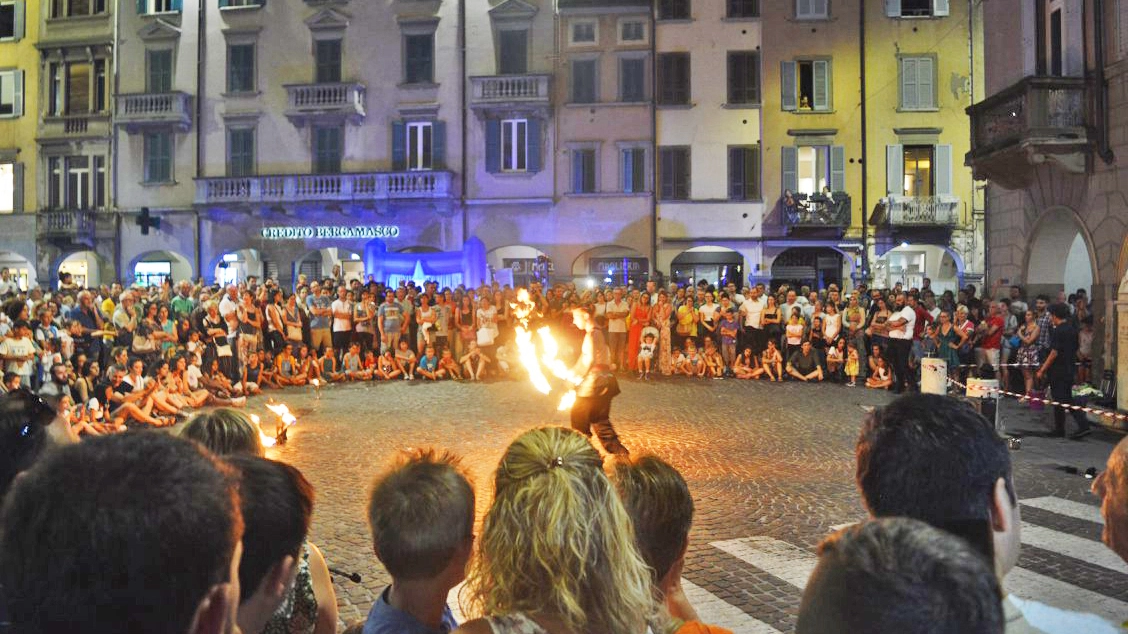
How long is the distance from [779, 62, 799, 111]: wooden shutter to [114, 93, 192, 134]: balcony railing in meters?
22.7

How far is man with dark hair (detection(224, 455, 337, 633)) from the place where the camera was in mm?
2322

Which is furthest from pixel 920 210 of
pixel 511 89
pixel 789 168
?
pixel 511 89

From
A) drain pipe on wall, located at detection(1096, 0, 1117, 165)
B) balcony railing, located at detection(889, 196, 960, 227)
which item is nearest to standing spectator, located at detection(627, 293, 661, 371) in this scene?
drain pipe on wall, located at detection(1096, 0, 1117, 165)

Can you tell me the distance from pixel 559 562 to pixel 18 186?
3849cm

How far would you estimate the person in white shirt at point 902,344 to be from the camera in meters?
16.5

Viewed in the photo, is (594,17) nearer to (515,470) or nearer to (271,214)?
(271,214)

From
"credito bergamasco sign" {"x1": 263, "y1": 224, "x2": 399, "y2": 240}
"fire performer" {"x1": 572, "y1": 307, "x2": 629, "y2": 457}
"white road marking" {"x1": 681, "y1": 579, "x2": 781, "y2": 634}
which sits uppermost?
"credito bergamasco sign" {"x1": 263, "y1": 224, "x2": 399, "y2": 240}

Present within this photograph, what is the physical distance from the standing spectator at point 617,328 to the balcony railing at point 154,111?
70.0 ft

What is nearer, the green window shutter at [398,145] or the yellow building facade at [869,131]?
the yellow building facade at [869,131]

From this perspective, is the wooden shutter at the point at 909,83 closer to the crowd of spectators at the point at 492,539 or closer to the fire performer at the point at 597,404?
the fire performer at the point at 597,404

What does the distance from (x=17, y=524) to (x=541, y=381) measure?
29.5 feet

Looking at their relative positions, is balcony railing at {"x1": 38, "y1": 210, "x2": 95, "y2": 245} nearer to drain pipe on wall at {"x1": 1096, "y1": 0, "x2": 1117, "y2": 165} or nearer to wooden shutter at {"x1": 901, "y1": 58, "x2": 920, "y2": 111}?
wooden shutter at {"x1": 901, "y1": 58, "x2": 920, "y2": 111}

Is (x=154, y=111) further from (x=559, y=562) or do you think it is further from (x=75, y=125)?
(x=559, y=562)

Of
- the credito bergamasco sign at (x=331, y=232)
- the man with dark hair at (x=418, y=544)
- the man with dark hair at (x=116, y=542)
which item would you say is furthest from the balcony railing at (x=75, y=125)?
the man with dark hair at (x=116, y=542)
